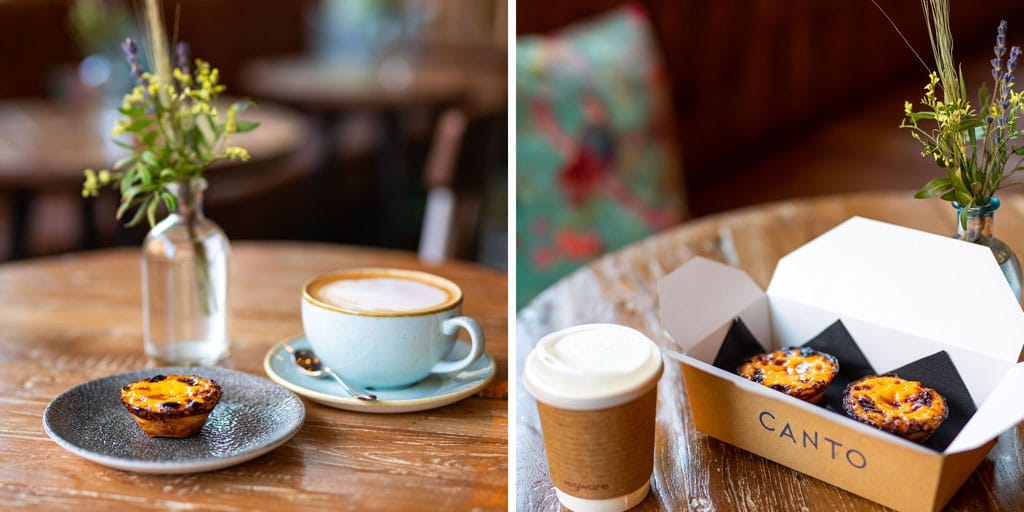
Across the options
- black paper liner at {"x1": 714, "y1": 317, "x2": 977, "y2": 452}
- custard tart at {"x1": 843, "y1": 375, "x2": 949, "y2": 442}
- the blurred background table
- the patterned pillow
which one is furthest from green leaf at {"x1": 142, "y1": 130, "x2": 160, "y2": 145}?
the blurred background table

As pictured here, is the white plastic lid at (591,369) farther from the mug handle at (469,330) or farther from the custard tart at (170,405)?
the custard tart at (170,405)

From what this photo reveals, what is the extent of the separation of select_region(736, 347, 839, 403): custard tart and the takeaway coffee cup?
152 millimetres

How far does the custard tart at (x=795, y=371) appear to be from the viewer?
2.76 ft

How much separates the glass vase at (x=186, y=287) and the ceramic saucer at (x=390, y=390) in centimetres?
8

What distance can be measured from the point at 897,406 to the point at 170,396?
2.02ft

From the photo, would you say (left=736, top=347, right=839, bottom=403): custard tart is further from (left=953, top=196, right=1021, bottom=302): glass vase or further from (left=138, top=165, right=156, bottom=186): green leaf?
(left=138, top=165, right=156, bottom=186): green leaf

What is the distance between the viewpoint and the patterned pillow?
6.24 ft

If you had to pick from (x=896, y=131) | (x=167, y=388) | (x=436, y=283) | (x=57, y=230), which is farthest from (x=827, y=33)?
(x=167, y=388)

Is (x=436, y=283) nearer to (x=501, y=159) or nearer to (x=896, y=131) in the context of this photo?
(x=896, y=131)

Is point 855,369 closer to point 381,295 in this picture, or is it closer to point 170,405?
point 381,295

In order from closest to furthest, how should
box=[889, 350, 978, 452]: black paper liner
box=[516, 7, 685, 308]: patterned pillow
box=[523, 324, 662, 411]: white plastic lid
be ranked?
box=[523, 324, 662, 411]: white plastic lid
box=[889, 350, 978, 452]: black paper liner
box=[516, 7, 685, 308]: patterned pillow

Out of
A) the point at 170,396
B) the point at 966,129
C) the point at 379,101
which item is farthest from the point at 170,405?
the point at 379,101

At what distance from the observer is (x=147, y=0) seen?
99cm

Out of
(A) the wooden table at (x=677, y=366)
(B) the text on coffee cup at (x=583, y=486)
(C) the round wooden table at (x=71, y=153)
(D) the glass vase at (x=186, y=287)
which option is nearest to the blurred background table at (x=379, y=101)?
(C) the round wooden table at (x=71, y=153)
